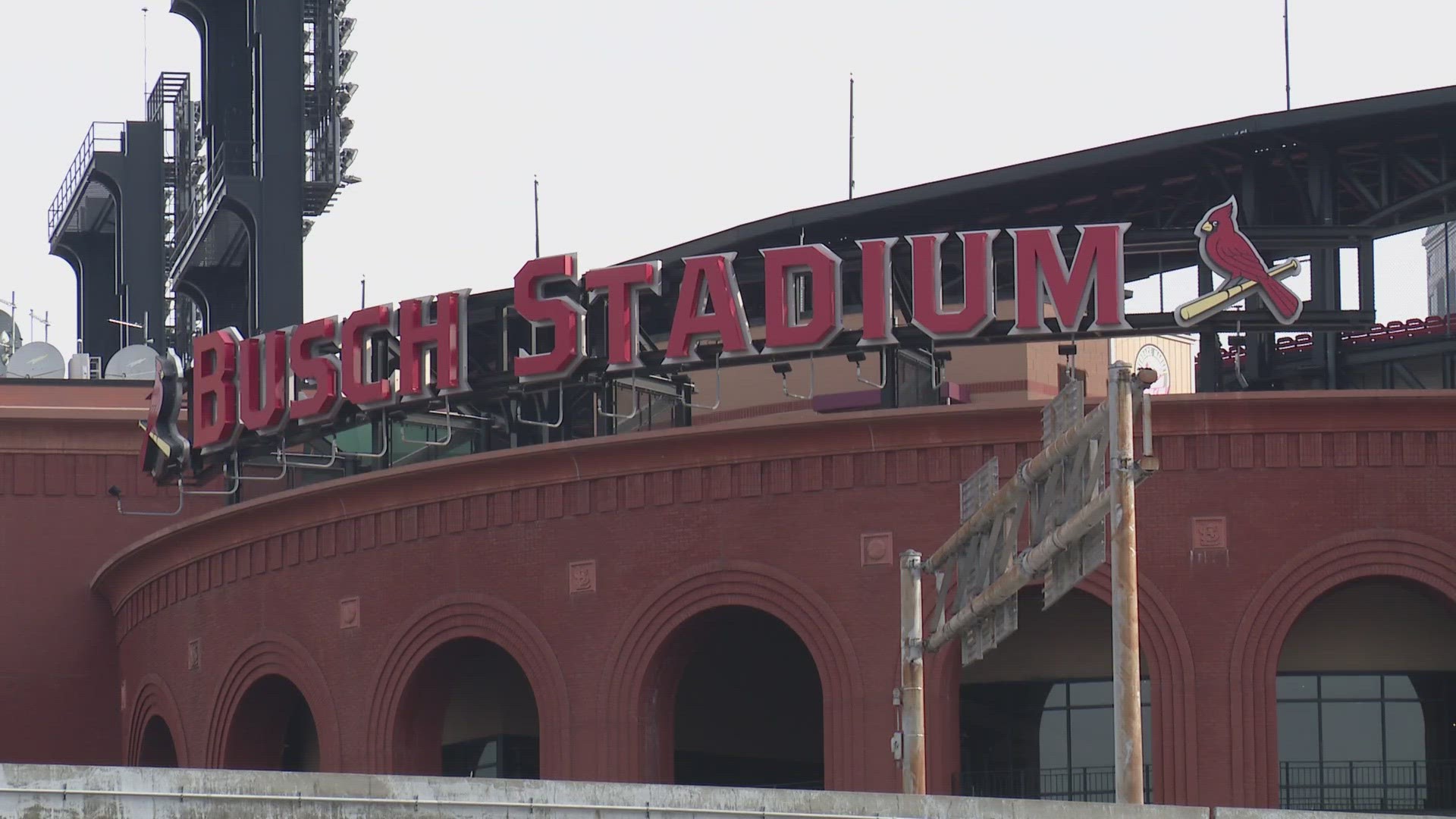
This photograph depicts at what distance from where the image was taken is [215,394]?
187ft

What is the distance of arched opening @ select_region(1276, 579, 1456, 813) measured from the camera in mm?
48656

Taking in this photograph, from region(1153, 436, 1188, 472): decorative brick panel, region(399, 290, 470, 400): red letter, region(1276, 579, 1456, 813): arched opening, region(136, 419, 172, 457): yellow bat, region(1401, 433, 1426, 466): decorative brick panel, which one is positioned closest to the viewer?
region(1401, 433, 1426, 466): decorative brick panel

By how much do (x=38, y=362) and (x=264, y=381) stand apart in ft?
40.5

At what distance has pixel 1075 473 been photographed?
32.0m

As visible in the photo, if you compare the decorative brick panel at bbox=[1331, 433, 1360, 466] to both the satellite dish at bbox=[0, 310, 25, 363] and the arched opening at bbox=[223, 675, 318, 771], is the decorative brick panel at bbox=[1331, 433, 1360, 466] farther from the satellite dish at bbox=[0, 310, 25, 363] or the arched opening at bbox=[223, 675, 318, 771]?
the satellite dish at bbox=[0, 310, 25, 363]

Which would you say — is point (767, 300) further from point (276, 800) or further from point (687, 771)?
point (276, 800)

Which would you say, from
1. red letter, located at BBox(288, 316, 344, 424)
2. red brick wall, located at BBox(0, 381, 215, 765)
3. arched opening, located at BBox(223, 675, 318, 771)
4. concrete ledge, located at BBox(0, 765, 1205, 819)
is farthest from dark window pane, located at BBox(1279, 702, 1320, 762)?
red brick wall, located at BBox(0, 381, 215, 765)

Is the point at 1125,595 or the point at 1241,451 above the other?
the point at 1241,451

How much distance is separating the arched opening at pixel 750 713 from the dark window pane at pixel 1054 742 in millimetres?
5118

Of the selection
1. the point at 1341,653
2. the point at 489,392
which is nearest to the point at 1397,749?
the point at 1341,653

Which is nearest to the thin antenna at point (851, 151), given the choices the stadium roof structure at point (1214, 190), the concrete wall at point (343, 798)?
the stadium roof structure at point (1214, 190)

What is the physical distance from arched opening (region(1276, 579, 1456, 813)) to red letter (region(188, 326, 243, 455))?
71.8ft

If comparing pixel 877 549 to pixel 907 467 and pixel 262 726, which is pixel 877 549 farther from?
pixel 262 726

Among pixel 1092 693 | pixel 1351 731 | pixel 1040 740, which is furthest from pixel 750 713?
pixel 1351 731
